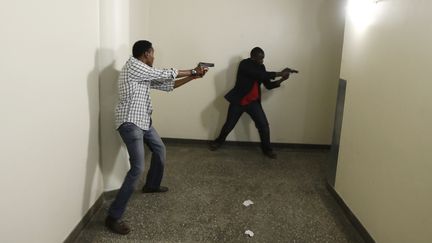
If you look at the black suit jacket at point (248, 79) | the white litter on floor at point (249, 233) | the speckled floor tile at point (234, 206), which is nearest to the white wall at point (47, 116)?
the speckled floor tile at point (234, 206)

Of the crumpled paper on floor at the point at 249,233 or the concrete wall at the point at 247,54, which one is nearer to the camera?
the crumpled paper on floor at the point at 249,233

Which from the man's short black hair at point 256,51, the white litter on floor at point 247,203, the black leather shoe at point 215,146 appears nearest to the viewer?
the white litter on floor at point 247,203

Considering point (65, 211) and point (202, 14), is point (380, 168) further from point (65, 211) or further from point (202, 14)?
point (202, 14)

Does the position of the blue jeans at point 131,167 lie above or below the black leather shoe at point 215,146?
above

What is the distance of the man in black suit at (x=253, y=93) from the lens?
4.19m

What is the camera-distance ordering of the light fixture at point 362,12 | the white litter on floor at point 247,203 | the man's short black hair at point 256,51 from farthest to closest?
the man's short black hair at point 256,51 → the white litter on floor at point 247,203 → the light fixture at point 362,12

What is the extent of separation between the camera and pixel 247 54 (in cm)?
450

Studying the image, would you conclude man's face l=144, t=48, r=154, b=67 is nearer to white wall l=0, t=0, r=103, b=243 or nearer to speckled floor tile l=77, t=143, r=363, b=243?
white wall l=0, t=0, r=103, b=243

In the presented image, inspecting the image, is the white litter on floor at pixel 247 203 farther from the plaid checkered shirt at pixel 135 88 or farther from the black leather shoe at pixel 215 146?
the black leather shoe at pixel 215 146

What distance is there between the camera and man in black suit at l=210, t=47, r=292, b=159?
419 cm

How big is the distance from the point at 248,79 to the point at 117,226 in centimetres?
242

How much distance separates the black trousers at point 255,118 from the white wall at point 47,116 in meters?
2.02

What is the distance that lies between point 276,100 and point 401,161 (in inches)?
101

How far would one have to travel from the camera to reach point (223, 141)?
462cm
